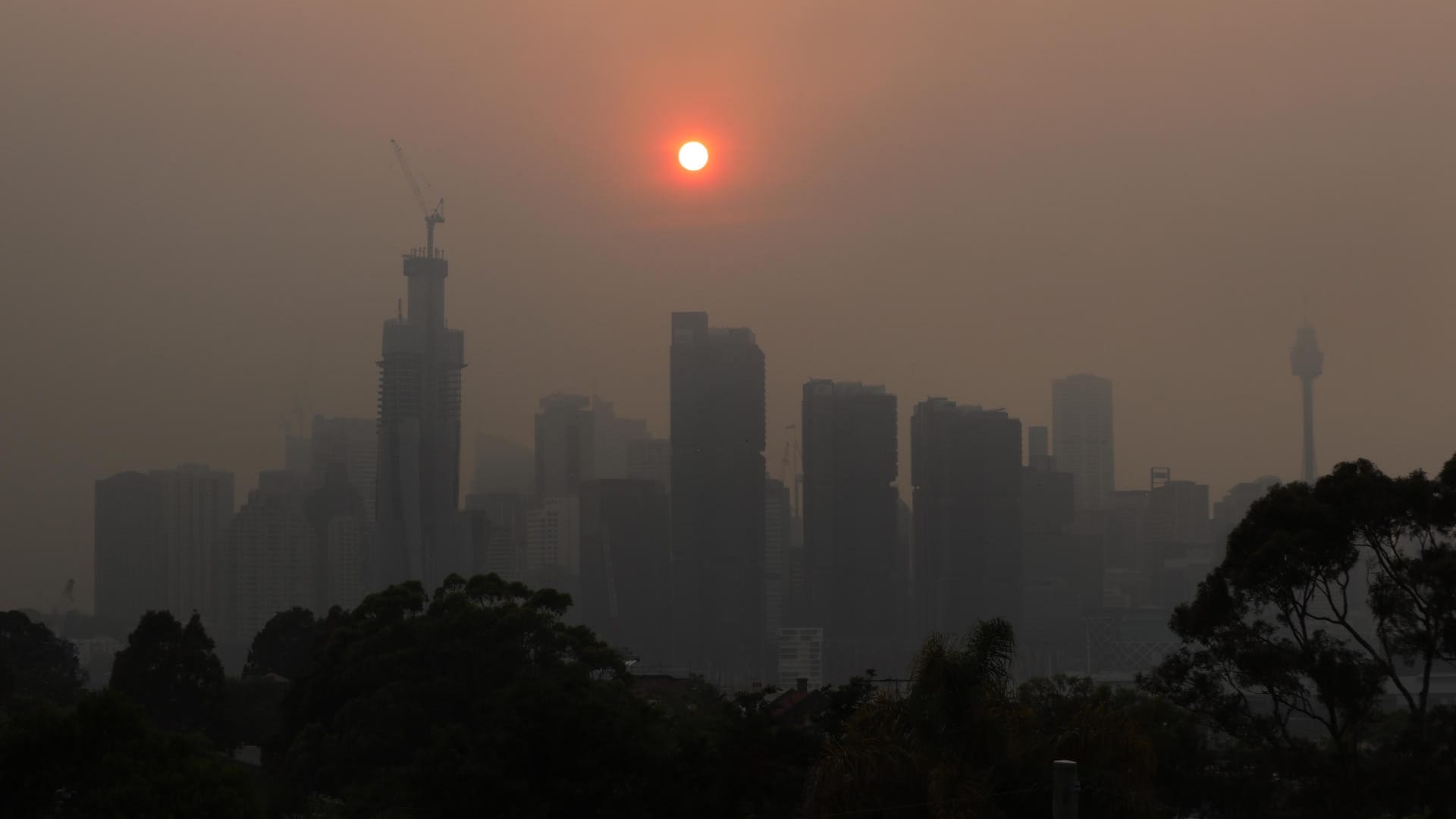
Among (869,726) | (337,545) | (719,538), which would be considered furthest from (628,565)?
(869,726)

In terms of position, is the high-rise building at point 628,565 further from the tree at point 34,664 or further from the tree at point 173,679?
the tree at point 173,679

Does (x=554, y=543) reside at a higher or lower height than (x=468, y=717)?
higher

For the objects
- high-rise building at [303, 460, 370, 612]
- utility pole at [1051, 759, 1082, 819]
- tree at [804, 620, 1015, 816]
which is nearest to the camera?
utility pole at [1051, 759, 1082, 819]

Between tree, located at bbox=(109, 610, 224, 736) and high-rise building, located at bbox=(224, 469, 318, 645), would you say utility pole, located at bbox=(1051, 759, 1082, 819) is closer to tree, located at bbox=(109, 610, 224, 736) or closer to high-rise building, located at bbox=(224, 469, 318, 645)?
tree, located at bbox=(109, 610, 224, 736)

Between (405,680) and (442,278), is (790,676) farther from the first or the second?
(405,680)

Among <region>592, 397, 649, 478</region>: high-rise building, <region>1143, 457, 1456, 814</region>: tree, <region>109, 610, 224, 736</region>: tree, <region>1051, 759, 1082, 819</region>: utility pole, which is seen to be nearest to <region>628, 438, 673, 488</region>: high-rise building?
<region>592, 397, 649, 478</region>: high-rise building

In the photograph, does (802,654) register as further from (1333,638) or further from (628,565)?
(1333,638)
